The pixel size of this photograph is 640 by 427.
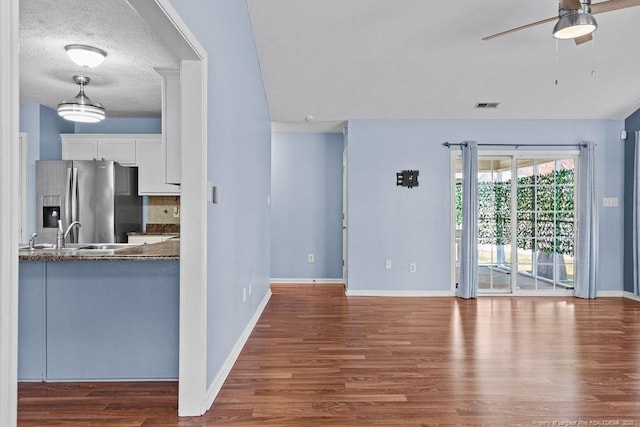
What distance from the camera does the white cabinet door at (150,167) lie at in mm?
5668

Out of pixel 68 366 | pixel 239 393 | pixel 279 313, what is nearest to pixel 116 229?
pixel 279 313

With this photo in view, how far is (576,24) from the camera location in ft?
9.11

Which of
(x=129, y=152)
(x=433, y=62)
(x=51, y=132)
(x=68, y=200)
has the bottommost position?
(x=68, y=200)

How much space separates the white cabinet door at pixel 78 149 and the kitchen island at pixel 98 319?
10.8 ft

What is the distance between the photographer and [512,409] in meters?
2.43

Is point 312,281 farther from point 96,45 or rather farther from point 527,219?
point 96,45

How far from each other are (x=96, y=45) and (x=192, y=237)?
2.33 meters

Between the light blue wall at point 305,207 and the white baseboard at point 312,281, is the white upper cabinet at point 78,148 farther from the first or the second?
the white baseboard at point 312,281

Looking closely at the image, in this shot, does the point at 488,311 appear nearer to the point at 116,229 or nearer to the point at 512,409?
the point at 512,409

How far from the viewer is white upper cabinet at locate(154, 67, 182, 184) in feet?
8.37

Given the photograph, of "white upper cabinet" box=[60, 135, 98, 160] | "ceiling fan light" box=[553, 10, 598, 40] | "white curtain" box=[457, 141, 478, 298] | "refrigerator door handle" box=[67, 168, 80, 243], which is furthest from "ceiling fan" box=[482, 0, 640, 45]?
"white upper cabinet" box=[60, 135, 98, 160]

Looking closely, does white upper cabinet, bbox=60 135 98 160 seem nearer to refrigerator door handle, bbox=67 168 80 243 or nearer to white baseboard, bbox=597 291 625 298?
refrigerator door handle, bbox=67 168 80 243

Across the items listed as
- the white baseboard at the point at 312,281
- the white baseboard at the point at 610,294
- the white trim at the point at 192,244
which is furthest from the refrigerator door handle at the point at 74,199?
the white baseboard at the point at 610,294

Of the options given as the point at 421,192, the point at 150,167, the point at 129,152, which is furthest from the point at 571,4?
the point at 129,152
